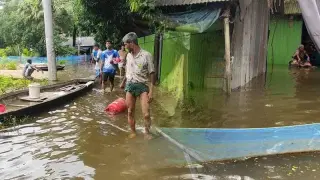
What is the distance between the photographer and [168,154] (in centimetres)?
545

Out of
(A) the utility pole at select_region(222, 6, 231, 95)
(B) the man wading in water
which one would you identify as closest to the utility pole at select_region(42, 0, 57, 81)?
(A) the utility pole at select_region(222, 6, 231, 95)

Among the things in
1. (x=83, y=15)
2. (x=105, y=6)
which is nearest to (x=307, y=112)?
(x=105, y=6)

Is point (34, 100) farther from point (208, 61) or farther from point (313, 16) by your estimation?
point (313, 16)

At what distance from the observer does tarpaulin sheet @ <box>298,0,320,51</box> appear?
4.84 metres

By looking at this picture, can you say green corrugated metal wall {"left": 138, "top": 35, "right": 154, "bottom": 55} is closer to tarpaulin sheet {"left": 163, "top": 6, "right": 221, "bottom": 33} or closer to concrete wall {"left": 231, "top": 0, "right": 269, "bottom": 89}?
tarpaulin sheet {"left": 163, "top": 6, "right": 221, "bottom": 33}

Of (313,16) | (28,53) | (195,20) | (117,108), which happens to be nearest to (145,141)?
(117,108)

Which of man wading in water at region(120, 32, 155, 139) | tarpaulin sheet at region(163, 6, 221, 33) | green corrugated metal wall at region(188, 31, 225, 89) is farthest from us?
green corrugated metal wall at region(188, 31, 225, 89)

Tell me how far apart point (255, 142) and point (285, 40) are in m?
14.9

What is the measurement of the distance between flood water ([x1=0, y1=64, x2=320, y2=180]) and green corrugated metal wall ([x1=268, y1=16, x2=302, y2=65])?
725 centimetres

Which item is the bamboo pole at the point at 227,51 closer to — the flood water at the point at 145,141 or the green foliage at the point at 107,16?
the flood water at the point at 145,141

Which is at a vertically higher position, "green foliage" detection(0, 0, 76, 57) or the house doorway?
"green foliage" detection(0, 0, 76, 57)

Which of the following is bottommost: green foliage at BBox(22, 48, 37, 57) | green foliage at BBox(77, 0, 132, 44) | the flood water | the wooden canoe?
the flood water

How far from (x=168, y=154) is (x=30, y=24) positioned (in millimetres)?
31092

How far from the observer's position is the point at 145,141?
250 inches
